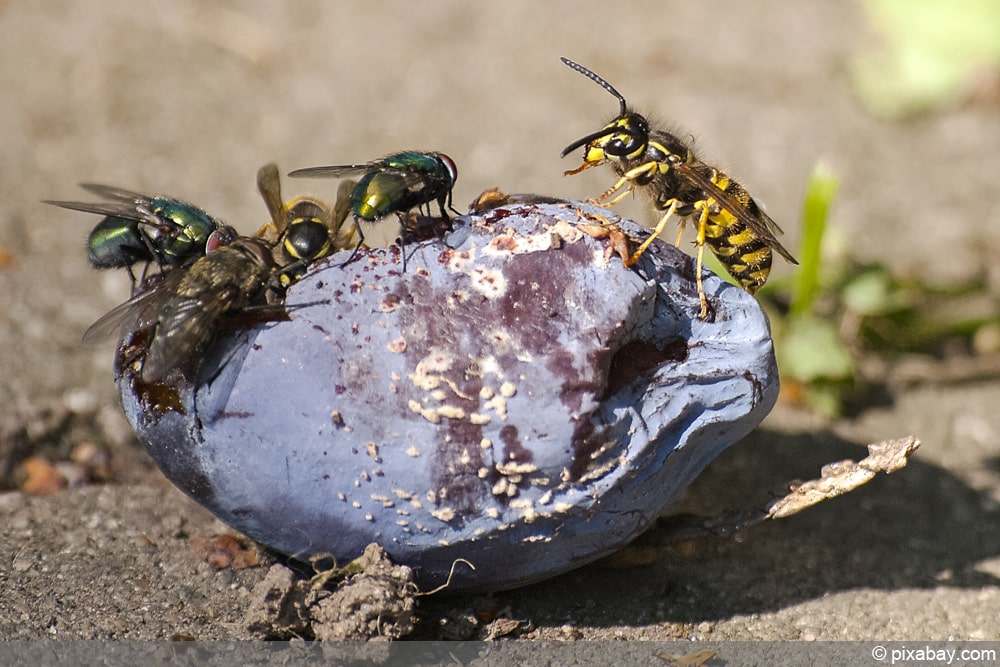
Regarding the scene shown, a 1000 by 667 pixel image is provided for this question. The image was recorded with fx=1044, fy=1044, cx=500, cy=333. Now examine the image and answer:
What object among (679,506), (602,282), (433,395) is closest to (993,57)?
(679,506)

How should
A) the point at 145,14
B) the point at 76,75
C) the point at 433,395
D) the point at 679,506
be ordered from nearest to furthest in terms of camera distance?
the point at 433,395, the point at 679,506, the point at 76,75, the point at 145,14

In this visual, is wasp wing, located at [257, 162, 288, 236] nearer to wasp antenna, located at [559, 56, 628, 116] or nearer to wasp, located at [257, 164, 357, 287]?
wasp, located at [257, 164, 357, 287]

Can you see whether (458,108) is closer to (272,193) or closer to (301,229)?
(272,193)

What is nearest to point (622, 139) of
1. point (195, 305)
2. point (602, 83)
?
point (602, 83)

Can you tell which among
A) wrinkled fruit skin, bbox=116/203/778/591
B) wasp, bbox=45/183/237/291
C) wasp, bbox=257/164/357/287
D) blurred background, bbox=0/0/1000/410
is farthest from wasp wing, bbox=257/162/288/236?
blurred background, bbox=0/0/1000/410

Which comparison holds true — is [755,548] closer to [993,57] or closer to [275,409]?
[275,409]

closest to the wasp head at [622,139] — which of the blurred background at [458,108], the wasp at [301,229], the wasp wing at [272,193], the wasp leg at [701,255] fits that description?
the wasp leg at [701,255]
